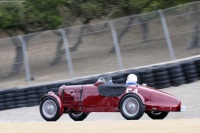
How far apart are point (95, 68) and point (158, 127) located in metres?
8.95

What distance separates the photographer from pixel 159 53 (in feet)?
53.0

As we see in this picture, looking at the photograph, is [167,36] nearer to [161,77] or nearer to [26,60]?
[161,77]

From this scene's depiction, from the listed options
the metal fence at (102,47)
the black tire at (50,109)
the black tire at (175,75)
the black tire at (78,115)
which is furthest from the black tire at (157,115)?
the metal fence at (102,47)

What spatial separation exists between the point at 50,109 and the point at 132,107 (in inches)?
70.0

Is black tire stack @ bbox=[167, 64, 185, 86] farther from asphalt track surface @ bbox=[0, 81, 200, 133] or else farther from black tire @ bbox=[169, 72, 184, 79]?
asphalt track surface @ bbox=[0, 81, 200, 133]

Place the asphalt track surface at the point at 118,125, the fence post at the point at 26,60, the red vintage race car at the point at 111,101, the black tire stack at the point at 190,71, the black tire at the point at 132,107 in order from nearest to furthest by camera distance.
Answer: the asphalt track surface at the point at 118,125 < the black tire at the point at 132,107 < the red vintage race car at the point at 111,101 < the black tire stack at the point at 190,71 < the fence post at the point at 26,60

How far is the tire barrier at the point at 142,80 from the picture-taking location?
1447 cm

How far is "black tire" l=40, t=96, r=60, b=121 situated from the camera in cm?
1008

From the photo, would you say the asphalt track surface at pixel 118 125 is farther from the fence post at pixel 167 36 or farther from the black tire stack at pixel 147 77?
the fence post at pixel 167 36

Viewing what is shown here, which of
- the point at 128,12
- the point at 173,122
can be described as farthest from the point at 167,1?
the point at 173,122

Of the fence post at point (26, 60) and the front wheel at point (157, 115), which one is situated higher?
the fence post at point (26, 60)

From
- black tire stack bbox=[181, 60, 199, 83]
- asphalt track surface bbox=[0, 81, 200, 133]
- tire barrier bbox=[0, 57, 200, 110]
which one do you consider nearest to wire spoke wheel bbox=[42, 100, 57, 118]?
asphalt track surface bbox=[0, 81, 200, 133]

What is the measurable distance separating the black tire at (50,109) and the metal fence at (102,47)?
602cm

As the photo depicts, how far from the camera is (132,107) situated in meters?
9.37
